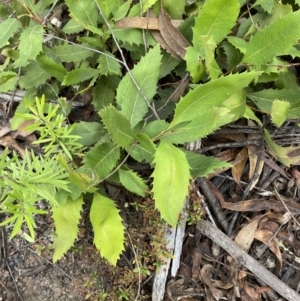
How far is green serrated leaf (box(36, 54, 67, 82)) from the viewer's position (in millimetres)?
1686

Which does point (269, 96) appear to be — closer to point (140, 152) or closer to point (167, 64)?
point (167, 64)

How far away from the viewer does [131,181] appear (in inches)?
63.0

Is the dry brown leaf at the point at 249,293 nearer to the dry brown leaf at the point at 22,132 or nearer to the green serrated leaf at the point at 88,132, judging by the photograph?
the green serrated leaf at the point at 88,132

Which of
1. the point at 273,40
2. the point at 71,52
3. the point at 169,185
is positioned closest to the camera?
the point at 169,185

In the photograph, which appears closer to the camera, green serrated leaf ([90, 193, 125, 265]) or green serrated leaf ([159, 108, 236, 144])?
green serrated leaf ([159, 108, 236, 144])

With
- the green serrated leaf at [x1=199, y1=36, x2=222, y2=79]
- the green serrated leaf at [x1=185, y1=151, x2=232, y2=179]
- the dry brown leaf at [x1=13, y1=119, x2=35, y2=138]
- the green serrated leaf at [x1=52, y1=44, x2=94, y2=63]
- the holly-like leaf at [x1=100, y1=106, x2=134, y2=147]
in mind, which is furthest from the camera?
the dry brown leaf at [x1=13, y1=119, x2=35, y2=138]

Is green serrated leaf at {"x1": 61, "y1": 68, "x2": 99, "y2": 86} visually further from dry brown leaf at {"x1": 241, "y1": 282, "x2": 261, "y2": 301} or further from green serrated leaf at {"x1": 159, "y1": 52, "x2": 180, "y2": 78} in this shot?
dry brown leaf at {"x1": 241, "y1": 282, "x2": 261, "y2": 301}

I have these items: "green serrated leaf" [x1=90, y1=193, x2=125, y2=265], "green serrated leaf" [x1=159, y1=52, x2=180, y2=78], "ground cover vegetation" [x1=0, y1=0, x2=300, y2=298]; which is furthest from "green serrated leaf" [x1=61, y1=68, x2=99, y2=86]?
"green serrated leaf" [x1=90, y1=193, x2=125, y2=265]

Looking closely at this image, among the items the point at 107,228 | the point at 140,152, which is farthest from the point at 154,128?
the point at 107,228

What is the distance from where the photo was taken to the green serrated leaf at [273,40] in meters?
1.47

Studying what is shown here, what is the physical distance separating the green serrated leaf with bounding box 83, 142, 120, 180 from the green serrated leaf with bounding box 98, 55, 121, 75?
338 millimetres

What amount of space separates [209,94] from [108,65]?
0.51 meters

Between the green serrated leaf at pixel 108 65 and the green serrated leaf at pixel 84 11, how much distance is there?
0.15 meters

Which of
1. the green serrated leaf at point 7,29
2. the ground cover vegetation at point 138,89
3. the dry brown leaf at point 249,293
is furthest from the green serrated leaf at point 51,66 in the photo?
the dry brown leaf at point 249,293
